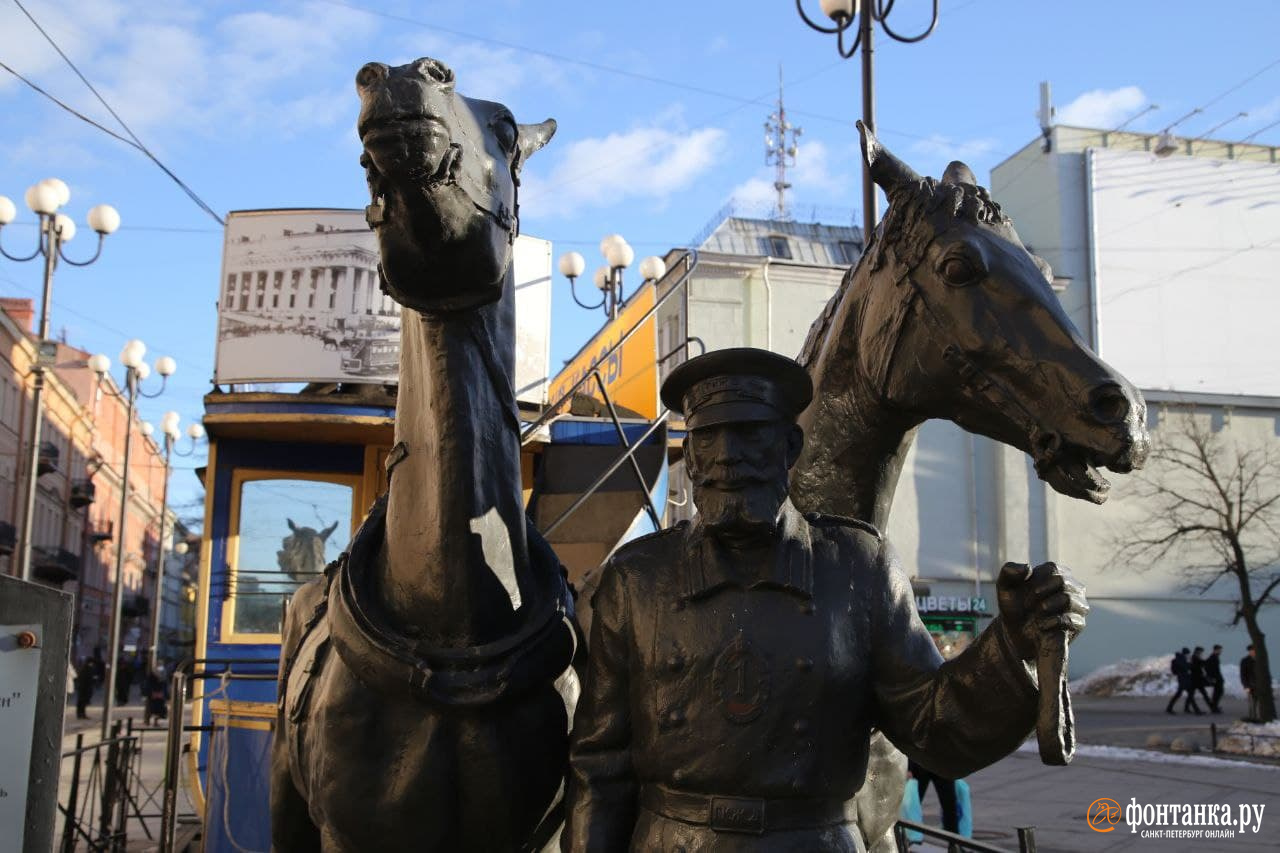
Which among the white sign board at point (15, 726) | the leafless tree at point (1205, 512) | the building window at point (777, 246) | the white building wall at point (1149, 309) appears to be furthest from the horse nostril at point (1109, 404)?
the building window at point (777, 246)

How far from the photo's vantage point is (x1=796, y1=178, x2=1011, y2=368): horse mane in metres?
2.89

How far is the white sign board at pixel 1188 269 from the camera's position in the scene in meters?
34.4

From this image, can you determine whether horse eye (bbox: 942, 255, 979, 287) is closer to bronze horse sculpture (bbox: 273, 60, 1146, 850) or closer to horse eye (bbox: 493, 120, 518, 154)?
bronze horse sculpture (bbox: 273, 60, 1146, 850)

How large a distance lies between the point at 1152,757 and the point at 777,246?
68.2ft

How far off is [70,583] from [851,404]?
54.9m

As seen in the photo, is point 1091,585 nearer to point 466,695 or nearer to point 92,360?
point 92,360

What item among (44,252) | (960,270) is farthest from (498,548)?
(44,252)

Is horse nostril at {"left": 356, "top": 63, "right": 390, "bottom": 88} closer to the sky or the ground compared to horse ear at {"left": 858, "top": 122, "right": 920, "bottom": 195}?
closer to the ground

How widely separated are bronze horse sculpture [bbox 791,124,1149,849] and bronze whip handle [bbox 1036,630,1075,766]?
1.83 ft

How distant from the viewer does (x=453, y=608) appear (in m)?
2.69

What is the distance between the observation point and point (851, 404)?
316cm

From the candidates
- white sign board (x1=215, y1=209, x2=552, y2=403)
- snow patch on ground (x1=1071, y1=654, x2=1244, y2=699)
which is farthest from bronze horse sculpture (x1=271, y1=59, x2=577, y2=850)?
snow patch on ground (x1=1071, y1=654, x2=1244, y2=699)

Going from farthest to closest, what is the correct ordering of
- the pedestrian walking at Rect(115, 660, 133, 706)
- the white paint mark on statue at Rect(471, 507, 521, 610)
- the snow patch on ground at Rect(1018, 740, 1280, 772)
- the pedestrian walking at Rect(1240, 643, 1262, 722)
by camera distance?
the pedestrian walking at Rect(115, 660, 133, 706), the pedestrian walking at Rect(1240, 643, 1262, 722), the snow patch on ground at Rect(1018, 740, 1280, 772), the white paint mark on statue at Rect(471, 507, 521, 610)

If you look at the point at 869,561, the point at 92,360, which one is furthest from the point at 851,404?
the point at 92,360
